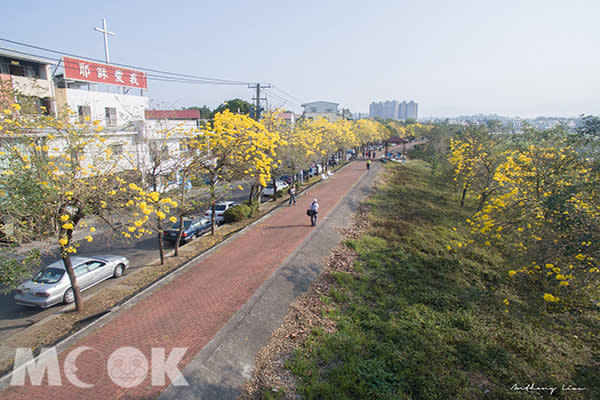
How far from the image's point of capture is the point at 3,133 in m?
7.38

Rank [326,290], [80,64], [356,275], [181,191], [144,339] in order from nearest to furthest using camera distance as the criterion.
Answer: [144,339] → [326,290] → [356,275] → [181,191] → [80,64]

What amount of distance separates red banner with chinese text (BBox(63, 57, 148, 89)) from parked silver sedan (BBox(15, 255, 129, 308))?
18.5 meters

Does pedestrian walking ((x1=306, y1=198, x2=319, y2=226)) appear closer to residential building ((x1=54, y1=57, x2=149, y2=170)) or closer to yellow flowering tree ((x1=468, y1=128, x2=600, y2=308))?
yellow flowering tree ((x1=468, y1=128, x2=600, y2=308))

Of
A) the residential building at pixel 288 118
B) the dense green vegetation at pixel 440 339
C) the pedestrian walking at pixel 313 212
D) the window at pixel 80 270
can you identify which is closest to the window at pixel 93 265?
the window at pixel 80 270

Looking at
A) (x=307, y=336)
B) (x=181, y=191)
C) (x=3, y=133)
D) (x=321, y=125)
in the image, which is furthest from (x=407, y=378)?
(x=321, y=125)

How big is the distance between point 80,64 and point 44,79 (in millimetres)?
4096

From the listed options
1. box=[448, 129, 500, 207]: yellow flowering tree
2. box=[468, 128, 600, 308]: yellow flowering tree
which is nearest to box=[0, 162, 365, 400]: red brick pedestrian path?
box=[468, 128, 600, 308]: yellow flowering tree

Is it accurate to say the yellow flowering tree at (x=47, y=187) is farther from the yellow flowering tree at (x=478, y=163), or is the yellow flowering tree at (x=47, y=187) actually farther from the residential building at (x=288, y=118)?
the yellow flowering tree at (x=478, y=163)

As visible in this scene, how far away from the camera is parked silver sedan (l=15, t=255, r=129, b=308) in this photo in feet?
31.6

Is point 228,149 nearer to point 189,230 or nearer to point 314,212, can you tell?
point 189,230

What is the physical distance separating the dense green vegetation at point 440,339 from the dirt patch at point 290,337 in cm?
26

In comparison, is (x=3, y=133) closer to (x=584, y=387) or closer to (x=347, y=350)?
(x=347, y=350)

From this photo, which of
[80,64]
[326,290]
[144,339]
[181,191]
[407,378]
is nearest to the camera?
[407,378]

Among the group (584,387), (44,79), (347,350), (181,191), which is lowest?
(584,387)
